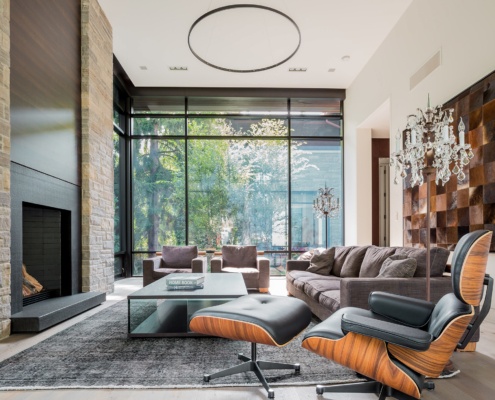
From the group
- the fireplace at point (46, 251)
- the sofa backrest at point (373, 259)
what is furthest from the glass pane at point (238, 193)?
the fireplace at point (46, 251)

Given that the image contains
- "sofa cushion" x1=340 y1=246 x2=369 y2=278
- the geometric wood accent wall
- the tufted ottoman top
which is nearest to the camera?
the tufted ottoman top

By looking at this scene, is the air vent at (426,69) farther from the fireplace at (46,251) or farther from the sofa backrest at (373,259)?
the fireplace at (46,251)

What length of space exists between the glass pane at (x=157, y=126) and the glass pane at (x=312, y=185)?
241 centimetres

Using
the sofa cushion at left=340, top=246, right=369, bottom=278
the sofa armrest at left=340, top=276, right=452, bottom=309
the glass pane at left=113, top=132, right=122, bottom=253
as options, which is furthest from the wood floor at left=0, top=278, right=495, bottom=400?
the glass pane at left=113, top=132, right=122, bottom=253

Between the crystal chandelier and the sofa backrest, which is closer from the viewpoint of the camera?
the sofa backrest

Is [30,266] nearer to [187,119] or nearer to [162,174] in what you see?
[162,174]

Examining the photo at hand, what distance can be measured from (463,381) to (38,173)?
12.5ft

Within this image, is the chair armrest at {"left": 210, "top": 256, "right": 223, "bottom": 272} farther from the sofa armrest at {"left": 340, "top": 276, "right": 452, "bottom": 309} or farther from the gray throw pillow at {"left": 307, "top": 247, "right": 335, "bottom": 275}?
the sofa armrest at {"left": 340, "top": 276, "right": 452, "bottom": 309}

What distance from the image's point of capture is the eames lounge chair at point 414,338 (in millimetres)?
1534

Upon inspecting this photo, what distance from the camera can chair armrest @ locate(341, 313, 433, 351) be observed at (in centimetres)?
150

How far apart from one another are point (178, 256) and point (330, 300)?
3435 mm

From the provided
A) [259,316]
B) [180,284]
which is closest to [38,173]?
[180,284]

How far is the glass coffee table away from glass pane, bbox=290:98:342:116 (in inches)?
189

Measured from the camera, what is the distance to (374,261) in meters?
3.79
